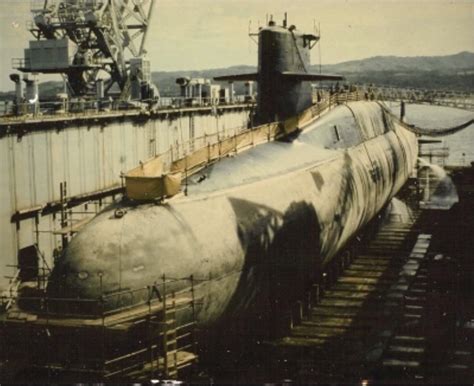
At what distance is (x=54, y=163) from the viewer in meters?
24.6

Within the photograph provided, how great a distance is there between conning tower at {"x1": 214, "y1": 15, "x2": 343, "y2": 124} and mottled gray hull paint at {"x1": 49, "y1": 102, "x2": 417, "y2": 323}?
134 centimetres

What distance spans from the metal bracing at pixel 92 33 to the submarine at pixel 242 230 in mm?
21166

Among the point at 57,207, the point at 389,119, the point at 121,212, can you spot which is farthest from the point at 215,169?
the point at 389,119

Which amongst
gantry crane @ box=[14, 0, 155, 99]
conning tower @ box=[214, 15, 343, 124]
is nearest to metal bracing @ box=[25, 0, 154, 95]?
gantry crane @ box=[14, 0, 155, 99]

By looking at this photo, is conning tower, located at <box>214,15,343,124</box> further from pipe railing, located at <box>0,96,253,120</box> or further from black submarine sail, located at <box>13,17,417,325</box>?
pipe railing, located at <box>0,96,253,120</box>

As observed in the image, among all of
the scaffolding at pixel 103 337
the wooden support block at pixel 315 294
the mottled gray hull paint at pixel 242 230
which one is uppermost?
the mottled gray hull paint at pixel 242 230

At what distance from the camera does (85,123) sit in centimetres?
2700

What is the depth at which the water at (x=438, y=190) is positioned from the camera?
146ft

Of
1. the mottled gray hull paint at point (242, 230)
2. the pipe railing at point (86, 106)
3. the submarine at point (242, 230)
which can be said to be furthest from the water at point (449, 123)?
the mottled gray hull paint at point (242, 230)

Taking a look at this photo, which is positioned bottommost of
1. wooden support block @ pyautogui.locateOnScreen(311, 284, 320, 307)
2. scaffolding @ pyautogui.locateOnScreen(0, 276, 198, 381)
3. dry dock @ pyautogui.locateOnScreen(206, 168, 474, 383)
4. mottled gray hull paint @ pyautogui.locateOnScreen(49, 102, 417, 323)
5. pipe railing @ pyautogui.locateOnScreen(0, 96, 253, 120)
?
dry dock @ pyautogui.locateOnScreen(206, 168, 474, 383)

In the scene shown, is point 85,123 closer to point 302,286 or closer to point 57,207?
point 57,207

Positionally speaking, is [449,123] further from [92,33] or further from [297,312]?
[297,312]

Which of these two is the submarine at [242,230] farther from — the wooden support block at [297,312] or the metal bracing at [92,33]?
the metal bracing at [92,33]

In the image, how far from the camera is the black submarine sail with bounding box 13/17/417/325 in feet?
45.6
